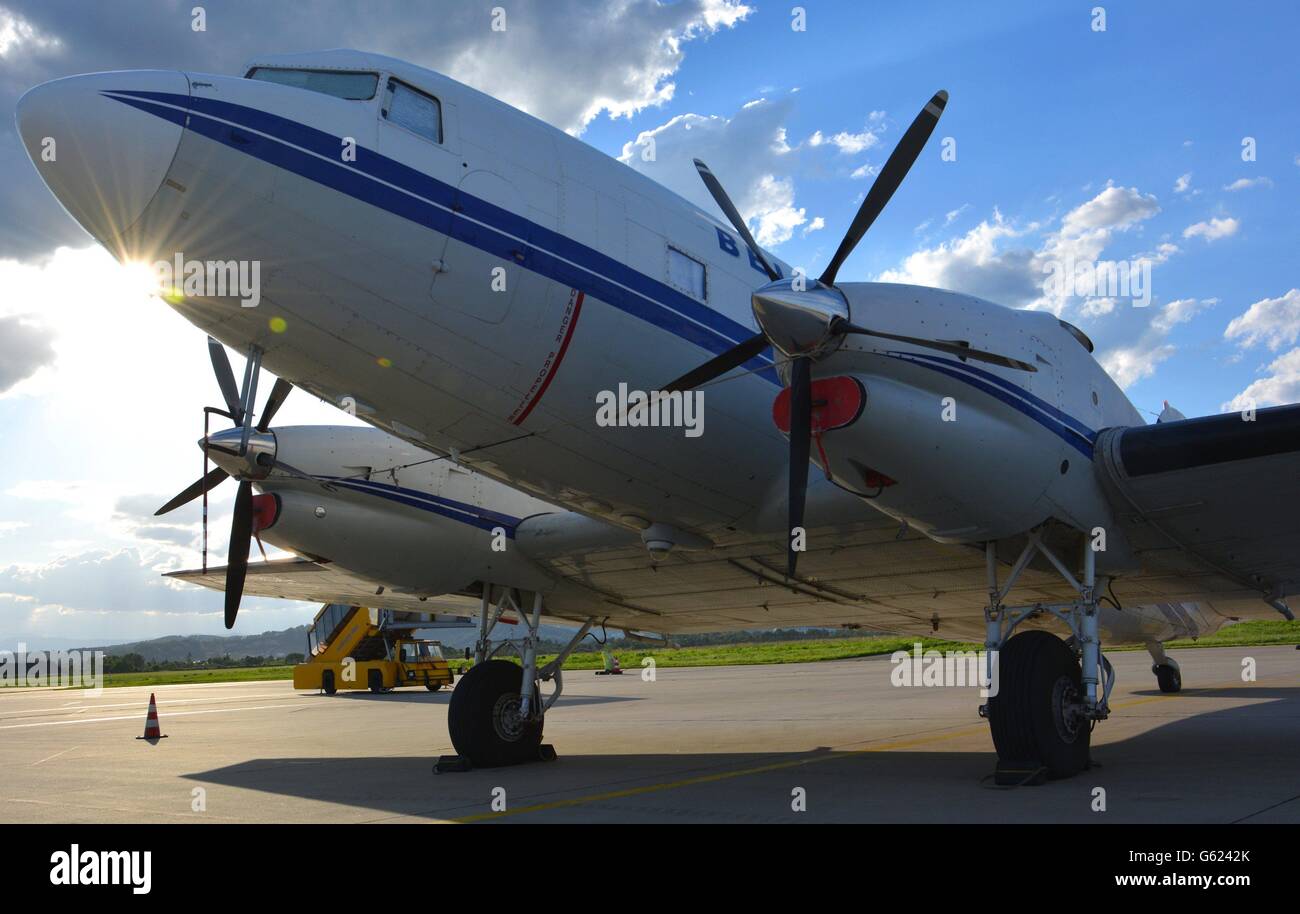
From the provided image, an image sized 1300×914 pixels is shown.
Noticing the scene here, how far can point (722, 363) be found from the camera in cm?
995

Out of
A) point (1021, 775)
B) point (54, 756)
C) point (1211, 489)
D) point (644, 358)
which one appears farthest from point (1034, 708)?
point (54, 756)

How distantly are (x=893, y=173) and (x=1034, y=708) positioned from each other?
5.37 meters

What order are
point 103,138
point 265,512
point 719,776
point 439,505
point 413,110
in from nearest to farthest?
point 103,138, point 413,110, point 719,776, point 265,512, point 439,505

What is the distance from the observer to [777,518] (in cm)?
1148

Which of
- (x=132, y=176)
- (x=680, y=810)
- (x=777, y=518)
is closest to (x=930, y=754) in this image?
(x=777, y=518)

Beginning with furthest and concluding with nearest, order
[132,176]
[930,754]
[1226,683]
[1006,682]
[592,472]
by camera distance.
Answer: [1226,683]
[930,754]
[592,472]
[1006,682]
[132,176]

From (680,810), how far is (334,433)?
7.51 metres

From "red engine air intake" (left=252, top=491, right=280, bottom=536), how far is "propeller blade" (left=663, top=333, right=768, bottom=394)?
20.3 feet

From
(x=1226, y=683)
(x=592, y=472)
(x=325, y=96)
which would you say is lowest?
(x=1226, y=683)

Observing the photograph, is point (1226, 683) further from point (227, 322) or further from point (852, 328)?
point (227, 322)

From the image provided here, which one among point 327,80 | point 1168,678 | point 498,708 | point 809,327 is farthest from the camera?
point 1168,678

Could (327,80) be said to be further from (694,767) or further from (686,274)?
(694,767)

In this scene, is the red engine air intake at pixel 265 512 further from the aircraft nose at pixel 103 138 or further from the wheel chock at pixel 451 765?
the aircraft nose at pixel 103 138
